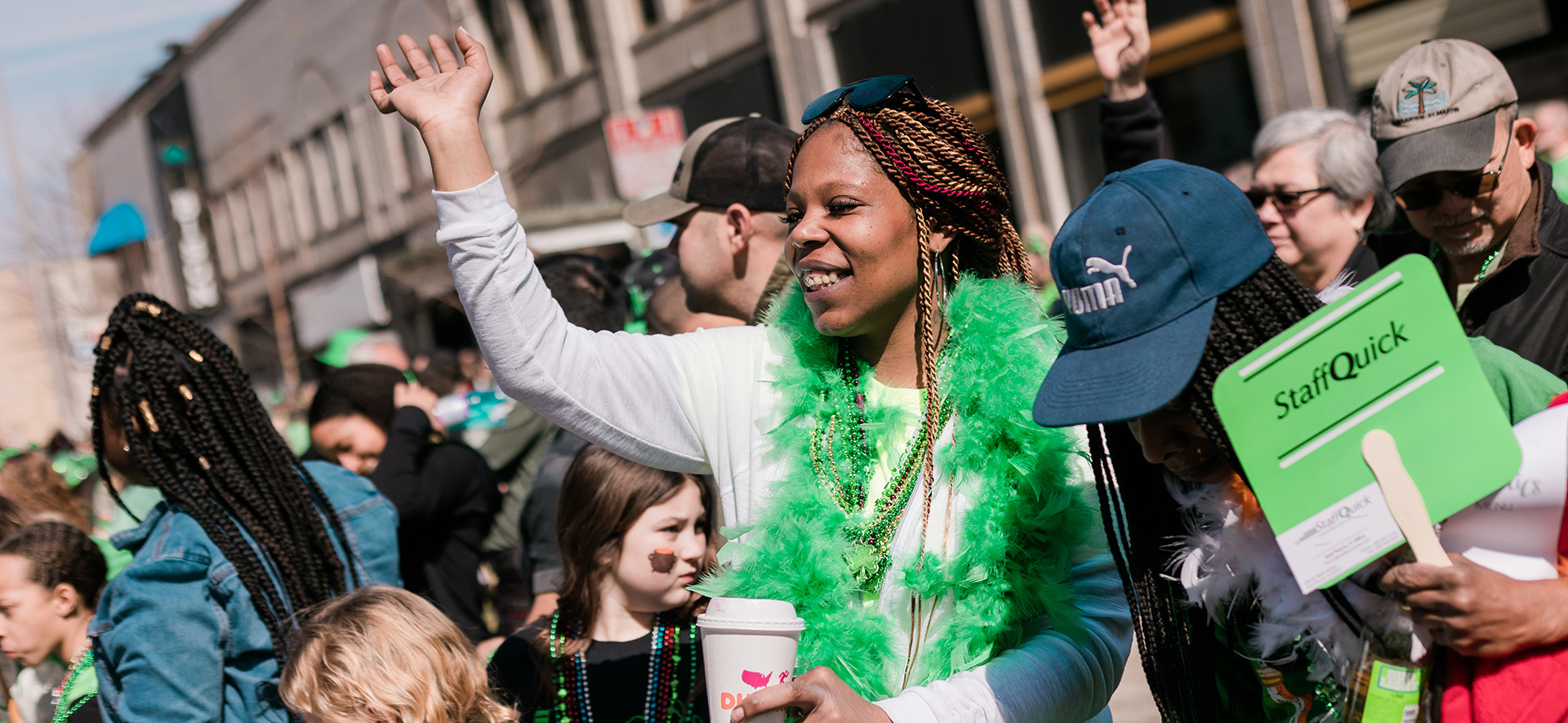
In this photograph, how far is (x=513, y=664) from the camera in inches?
113

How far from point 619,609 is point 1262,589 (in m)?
1.74

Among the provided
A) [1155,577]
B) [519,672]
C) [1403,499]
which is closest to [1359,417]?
[1403,499]

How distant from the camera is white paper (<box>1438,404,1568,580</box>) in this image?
1249 millimetres

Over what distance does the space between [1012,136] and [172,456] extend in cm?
1153

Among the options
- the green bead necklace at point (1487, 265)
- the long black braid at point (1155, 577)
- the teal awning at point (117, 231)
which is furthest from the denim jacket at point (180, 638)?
the teal awning at point (117, 231)

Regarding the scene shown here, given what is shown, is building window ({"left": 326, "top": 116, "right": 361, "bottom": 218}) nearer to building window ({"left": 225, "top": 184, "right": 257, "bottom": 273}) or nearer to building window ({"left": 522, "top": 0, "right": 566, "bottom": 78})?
building window ({"left": 225, "top": 184, "right": 257, "bottom": 273})

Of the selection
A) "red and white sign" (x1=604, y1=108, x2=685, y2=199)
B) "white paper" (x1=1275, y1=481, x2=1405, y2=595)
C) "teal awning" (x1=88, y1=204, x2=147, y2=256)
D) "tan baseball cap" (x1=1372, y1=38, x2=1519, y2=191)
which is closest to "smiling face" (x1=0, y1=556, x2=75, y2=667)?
"white paper" (x1=1275, y1=481, x2=1405, y2=595)

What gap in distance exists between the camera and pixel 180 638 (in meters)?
2.43

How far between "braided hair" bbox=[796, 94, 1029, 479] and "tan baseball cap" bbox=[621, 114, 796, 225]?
100 cm

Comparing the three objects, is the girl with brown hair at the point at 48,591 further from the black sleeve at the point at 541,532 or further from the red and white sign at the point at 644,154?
the red and white sign at the point at 644,154

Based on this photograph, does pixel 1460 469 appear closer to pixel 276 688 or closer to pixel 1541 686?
pixel 1541 686

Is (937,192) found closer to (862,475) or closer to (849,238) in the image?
(849,238)

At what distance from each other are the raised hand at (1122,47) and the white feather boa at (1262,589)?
1913 millimetres

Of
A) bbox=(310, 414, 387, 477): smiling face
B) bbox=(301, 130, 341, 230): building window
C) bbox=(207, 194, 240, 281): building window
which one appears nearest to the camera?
bbox=(310, 414, 387, 477): smiling face
